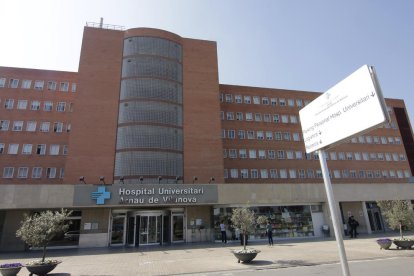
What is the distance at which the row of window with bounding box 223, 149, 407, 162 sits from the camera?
43.0 meters

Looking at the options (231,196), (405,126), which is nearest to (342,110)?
(231,196)

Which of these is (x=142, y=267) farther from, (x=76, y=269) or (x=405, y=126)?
(x=405, y=126)

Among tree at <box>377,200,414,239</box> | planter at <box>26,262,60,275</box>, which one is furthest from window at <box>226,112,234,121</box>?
planter at <box>26,262,60,275</box>

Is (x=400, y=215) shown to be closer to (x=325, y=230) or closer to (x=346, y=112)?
(x=325, y=230)

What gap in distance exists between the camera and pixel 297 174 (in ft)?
145

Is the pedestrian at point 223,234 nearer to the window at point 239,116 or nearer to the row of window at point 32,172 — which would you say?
the window at point 239,116

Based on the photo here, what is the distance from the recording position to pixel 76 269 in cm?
1450

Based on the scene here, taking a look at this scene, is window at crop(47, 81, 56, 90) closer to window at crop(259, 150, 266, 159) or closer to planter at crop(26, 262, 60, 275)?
window at crop(259, 150, 266, 159)

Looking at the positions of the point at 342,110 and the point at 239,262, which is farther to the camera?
the point at 239,262

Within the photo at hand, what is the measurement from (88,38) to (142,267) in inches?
1241

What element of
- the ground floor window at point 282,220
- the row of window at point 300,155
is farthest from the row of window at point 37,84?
the ground floor window at point 282,220

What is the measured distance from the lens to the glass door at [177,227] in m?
29.0

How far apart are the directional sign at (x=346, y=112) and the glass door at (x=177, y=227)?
26.6m

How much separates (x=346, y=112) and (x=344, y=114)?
39mm
